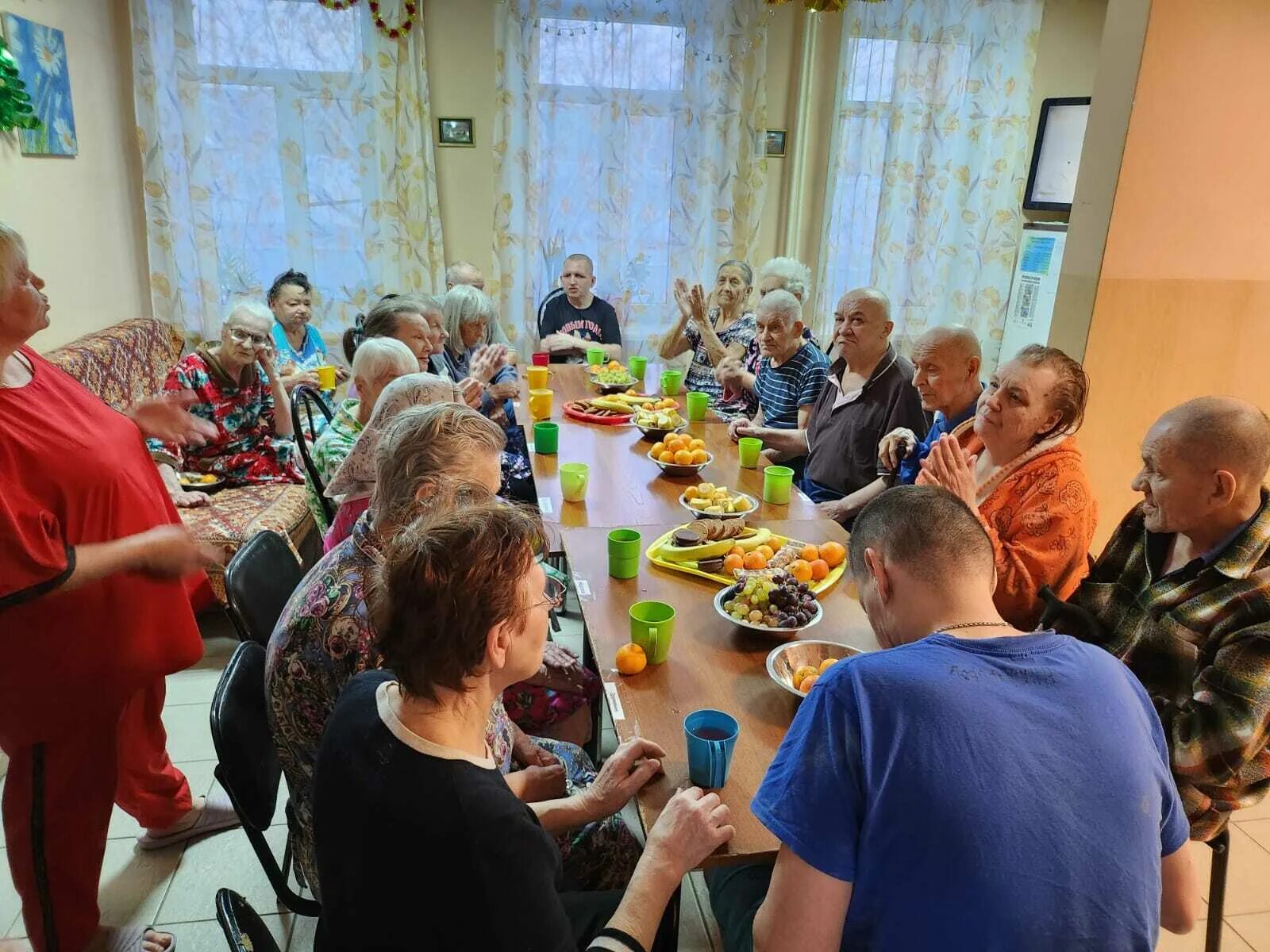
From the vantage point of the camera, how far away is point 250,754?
147 centimetres

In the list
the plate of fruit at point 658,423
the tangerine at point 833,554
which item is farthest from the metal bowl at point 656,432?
the tangerine at point 833,554

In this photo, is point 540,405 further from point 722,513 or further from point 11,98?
point 11,98

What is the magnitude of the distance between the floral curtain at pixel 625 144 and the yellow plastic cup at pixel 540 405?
2181 mm

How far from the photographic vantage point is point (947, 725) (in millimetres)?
964

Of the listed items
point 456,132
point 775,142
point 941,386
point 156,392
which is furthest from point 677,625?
point 775,142

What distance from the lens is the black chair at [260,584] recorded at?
1.81m

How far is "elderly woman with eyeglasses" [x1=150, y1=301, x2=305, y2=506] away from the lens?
323cm

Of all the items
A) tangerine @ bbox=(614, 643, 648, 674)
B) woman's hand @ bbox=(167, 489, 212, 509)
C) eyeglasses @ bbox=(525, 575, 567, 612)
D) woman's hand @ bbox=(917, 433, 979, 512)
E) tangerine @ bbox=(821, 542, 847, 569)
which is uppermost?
woman's hand @ bbox=(917, 433, 979, 512)

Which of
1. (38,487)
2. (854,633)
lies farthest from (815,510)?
(38,487)

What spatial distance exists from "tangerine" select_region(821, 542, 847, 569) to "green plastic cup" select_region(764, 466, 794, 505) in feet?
1.43

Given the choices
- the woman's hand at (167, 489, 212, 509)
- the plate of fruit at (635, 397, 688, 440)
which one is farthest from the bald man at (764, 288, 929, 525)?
the woman's hand at (167, 489, 212, 509)

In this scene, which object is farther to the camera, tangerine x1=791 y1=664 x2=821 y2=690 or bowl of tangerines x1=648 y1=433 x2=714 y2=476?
bowl of tangerines x1=648 y1=433 x2=714 y2=476

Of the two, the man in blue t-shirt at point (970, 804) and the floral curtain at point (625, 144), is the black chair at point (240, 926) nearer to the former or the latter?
the man in blue t-shirt at point (970, 804)

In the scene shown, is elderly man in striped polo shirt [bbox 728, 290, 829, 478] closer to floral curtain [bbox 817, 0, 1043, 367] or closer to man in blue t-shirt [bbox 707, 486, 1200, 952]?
man in blue t-shirt [bbox 707, 486, 1200, 952]
